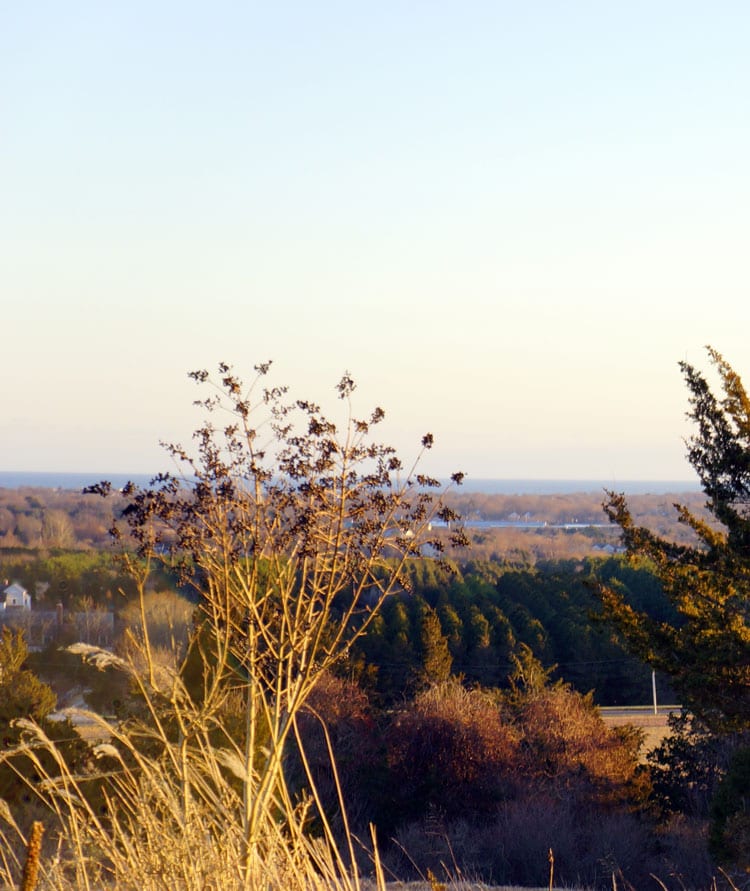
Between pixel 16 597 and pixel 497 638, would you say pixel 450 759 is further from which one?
pixel 16 597

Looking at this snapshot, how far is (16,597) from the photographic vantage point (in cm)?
4003

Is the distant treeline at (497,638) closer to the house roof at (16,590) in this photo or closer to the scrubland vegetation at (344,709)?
the scrubland vegetation at (344,709)

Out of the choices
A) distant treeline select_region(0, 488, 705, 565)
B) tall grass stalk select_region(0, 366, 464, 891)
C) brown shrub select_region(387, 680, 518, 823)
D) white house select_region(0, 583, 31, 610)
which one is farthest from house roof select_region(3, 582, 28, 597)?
tall grass stalk select_region(0, 366, 464, 891)

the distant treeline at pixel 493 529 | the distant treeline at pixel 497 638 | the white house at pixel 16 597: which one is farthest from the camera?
the distant treeline at pixel 493 529

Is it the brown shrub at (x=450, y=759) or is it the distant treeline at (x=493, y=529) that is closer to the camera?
the brown shrub at (x=450, y=759)

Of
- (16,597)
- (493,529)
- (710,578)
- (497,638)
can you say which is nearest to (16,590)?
(16,597)

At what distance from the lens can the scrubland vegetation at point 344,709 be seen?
3361 mm

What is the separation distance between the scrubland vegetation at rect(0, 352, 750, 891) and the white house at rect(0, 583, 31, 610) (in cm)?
66

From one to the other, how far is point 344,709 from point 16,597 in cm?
2047

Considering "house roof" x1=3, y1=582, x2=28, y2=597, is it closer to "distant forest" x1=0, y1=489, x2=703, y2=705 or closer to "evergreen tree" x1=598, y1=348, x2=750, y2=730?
"distant forest" x1=0, y1=489, x2=703, y2=705

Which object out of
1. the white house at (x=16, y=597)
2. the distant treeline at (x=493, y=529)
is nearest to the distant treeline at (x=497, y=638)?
the distant treeline at (x=493, y=529)

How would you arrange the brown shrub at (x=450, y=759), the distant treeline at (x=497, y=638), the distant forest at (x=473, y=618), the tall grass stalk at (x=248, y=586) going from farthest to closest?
the distant forest at (x=473, y=618)
the distant treeline at (x=497, y=638)
the brown shrub at (x=450, y=759)
the tall grass stalk at (x=248, y=586)

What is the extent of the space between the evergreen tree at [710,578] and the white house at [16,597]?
2952 centimetres

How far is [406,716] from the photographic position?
2192 centimetres
